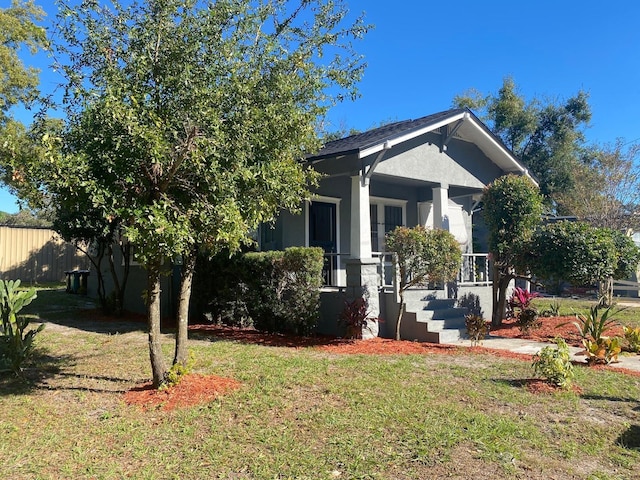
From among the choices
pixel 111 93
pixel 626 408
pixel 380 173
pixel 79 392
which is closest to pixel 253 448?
pixel 79 392

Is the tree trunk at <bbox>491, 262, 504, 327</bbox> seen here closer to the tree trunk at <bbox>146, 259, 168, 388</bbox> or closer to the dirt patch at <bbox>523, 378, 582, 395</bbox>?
the dirt patch at <bbox>523, 378, 582, 395</bbox>

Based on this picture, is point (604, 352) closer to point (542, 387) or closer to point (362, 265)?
point (542, 387)

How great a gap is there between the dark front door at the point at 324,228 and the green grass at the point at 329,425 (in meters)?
4.98

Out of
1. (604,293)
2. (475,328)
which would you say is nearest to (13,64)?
(475,328)

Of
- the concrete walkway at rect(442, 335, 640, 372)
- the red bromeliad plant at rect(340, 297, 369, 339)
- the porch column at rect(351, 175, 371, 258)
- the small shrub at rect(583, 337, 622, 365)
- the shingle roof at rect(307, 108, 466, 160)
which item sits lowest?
the concrete walkway at rect(442, 335, 640, 372)

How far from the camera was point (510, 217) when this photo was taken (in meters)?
10.5

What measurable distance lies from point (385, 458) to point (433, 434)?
676 millimetres

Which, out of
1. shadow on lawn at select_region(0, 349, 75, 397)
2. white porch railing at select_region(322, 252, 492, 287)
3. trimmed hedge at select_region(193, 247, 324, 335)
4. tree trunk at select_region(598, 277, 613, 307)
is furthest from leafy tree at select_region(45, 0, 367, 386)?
tree trunk at select_region(598, 277, 613, 307)

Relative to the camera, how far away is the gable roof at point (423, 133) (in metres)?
→ 9.59

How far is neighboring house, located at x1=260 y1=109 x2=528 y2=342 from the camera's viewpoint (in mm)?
9461

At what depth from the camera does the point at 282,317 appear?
9.51 m

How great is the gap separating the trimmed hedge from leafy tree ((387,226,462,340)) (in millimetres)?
1574

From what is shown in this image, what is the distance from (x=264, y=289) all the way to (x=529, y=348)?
5312mm

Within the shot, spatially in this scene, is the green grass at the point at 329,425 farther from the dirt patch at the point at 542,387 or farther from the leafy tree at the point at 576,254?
the leafy tree at the point at 576,254
